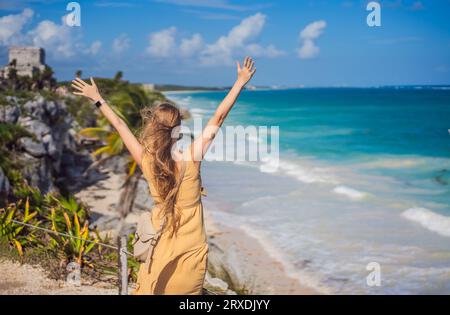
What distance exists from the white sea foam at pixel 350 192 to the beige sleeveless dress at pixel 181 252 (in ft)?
51.9

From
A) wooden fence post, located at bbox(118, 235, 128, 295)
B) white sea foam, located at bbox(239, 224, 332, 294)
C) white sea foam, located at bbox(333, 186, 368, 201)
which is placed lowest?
white sea foam, located at bbox(239, 224, 332, 294)

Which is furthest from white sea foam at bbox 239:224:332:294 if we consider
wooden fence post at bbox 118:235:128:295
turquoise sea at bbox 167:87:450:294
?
wooden fence post at bbox 118:235:128:295

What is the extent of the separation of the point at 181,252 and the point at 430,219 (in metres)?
13.8

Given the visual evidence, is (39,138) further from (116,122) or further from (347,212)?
(116,122)

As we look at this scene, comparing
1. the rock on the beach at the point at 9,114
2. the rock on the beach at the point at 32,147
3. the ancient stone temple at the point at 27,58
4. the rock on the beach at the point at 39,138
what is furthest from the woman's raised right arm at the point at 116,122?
the ancient stone temple at the point at 27,58

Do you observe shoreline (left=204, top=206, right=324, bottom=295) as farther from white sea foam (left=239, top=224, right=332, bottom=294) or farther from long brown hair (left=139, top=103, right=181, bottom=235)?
long brown hair (left=139, top=103, right=181, bottom=235)

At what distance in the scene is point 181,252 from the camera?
2.72m

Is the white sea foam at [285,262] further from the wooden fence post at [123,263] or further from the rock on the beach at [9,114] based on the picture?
Answer: the rock on the beach at [9,114]

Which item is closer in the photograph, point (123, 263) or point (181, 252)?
point (181, 252)

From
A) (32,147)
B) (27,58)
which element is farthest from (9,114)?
(27,58)

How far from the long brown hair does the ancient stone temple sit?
1699 inches

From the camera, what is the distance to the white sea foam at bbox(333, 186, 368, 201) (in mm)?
18197
